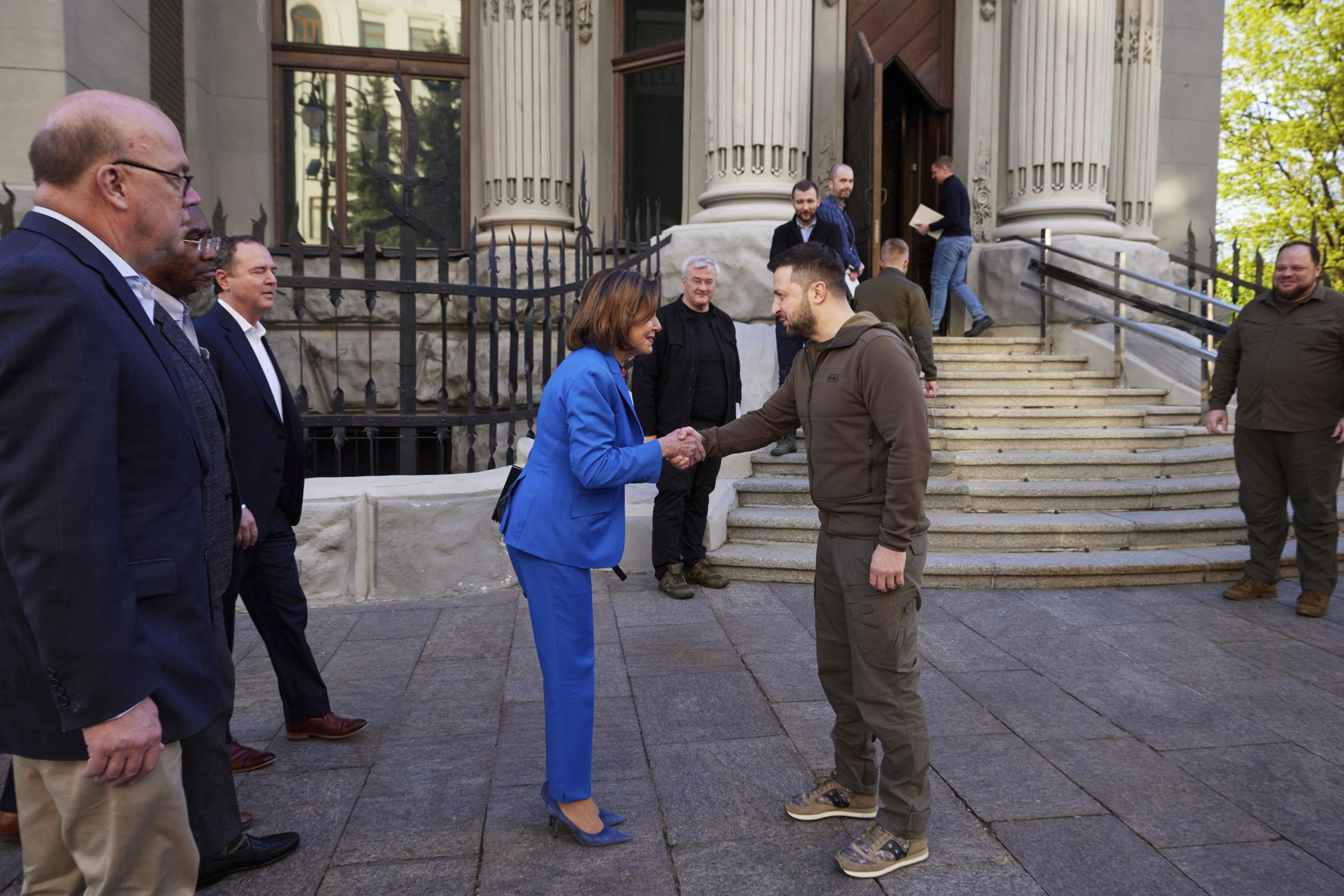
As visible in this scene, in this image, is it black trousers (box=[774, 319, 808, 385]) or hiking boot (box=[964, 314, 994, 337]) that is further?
hiking boot (box=[964, 314, 994, 337])

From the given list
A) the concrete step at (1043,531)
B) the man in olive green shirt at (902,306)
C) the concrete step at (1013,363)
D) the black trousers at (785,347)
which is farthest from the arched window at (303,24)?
the concrete step at (1043,531)

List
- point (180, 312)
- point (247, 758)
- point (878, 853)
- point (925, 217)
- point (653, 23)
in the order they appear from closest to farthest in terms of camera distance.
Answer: point (878, 853), point (180, 312), point (247, 758), point (925, 217), point (653, 23)

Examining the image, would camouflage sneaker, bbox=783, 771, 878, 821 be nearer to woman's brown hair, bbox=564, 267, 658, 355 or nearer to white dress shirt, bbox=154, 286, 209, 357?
woman's brown hair, bbox=564, 267, 658, 355

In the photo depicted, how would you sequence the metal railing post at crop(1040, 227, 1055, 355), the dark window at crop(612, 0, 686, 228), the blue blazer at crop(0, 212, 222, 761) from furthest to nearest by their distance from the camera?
the dark window at crop(612, 0, 686, 228) → the metal railing post at crop(1040, 227, 1055, 355) → the blue blazer at crop(0, 212, 222, 761)

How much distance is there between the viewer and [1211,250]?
11.6 m

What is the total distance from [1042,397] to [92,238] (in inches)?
329

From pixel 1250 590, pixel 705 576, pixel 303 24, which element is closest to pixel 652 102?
pixel 303 24

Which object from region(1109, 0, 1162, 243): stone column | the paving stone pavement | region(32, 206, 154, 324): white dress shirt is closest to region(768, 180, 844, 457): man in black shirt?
the paving stone pavement

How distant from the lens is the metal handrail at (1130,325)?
27.6 ft

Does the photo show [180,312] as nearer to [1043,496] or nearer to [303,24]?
[1043,496]

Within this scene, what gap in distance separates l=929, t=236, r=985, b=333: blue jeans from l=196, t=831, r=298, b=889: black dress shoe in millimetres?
8594

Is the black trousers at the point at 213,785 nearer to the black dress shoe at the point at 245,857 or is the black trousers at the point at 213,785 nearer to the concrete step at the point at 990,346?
the black dress shoe at the point at 245,857

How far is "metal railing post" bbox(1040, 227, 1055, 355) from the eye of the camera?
1009 cm

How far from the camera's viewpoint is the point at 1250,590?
604 cm
